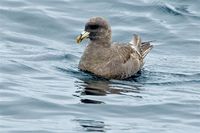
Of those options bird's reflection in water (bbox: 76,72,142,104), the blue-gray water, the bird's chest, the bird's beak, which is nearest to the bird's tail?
the blue-gray water

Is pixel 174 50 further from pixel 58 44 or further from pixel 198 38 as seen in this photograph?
pixel 58 44

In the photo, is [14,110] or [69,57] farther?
[69,57]

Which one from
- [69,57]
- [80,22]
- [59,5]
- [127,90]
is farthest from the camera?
[59,5]

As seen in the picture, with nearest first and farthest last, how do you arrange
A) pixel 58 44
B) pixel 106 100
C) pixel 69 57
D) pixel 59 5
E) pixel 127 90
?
1. pixel 106 100
2. pixel 127 90
3. pixel 69 57
4. pixel 58 44
5. pixel 59 5

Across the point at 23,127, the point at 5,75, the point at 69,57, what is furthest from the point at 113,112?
the point at 69,57

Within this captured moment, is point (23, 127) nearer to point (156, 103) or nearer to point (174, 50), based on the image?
point (156, 103)

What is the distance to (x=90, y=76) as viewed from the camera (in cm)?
1501

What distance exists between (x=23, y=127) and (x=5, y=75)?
3333 millimetres

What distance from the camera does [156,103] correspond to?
1320 centimetres

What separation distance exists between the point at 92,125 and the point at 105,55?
3.81 metres

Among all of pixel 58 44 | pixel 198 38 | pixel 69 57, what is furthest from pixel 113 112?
pixel 198 38

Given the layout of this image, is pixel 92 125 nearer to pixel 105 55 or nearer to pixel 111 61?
pixel 111 61

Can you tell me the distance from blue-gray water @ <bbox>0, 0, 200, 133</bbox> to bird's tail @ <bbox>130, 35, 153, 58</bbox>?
24 centimetres

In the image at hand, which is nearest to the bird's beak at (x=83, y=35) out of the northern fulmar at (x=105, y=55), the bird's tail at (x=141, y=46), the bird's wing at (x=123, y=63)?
the northern fulmar at (x=105, y=55)
